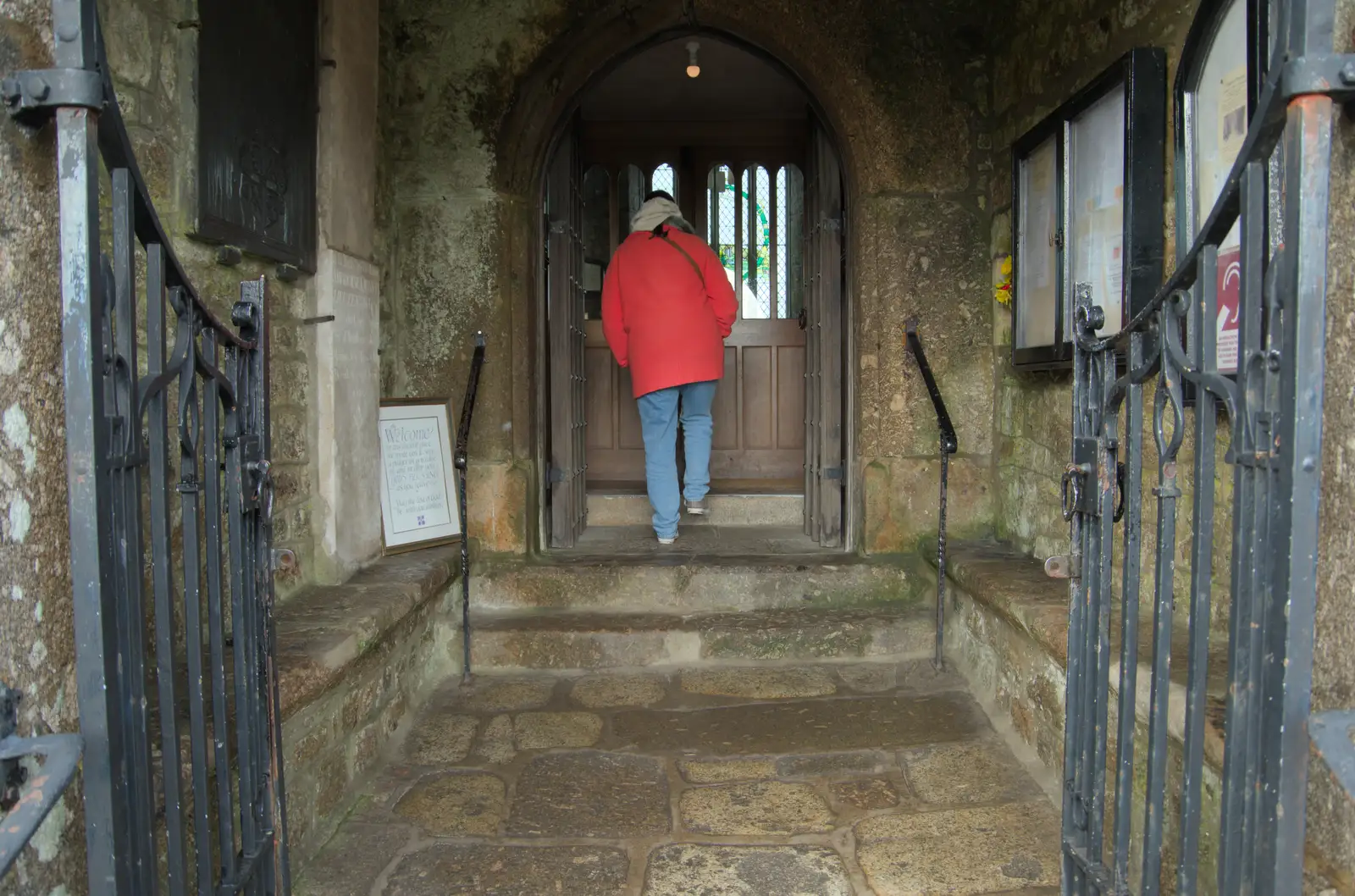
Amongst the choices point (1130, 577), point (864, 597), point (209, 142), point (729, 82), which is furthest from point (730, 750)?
point (729, 82)

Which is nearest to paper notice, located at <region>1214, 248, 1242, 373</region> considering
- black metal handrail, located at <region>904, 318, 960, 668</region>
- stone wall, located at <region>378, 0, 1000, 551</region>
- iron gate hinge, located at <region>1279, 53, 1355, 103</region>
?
iron gate hinge, located at <region>1279, 53, 1355, 103</region>

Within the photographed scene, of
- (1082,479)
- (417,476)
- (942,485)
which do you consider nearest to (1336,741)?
(1082,479)

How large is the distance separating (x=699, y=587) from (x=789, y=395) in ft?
8.49

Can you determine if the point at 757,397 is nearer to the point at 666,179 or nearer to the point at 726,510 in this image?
the point at 726,510

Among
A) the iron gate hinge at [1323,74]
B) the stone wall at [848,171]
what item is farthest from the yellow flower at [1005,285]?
the iron gate hinge at [1323,74]

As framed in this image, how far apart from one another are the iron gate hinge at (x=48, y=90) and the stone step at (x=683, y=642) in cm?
263

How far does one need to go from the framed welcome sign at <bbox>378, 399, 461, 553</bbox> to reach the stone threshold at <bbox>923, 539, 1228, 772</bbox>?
1946 millimetres

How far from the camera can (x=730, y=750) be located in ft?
9.18

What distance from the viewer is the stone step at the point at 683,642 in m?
3.53

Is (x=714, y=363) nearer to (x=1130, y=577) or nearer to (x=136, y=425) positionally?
(x=1130, y=577)

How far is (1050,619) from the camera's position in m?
2.63

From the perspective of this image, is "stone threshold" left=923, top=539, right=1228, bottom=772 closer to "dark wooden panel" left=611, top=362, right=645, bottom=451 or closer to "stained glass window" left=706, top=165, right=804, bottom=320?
"dark wooden panel" left=611, top=362, right=645, bottom=451

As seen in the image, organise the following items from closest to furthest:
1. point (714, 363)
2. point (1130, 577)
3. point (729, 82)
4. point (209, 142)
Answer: point (1130, 577), point (209, 142), point (714, 363), point (729, 82)

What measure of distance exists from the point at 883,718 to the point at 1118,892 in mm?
1435
